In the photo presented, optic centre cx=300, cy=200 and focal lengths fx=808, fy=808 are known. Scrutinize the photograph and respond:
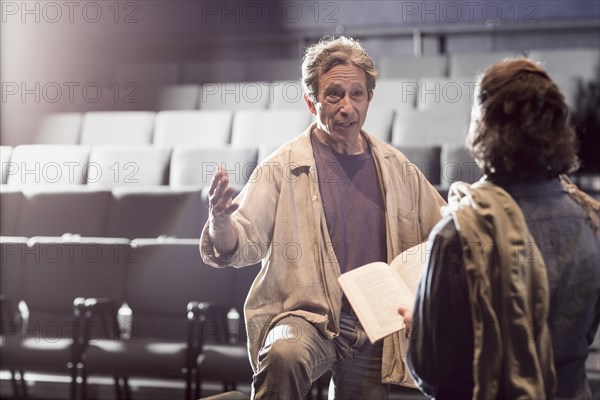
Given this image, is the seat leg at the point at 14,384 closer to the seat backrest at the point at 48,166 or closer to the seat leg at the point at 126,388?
the seat leg at the point at 126,388

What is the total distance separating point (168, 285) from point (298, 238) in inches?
31.8

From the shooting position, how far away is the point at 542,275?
2.49ft

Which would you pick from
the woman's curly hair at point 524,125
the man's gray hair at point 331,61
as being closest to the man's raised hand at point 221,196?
the man's gray hair at point 331,61

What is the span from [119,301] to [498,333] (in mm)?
1372

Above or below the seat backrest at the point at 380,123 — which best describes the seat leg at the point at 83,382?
below

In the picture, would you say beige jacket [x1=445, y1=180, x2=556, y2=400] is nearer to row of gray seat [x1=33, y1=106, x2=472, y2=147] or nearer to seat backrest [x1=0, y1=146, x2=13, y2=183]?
row of gray seat [x1=33, y1=106, x2=472, y2=147]

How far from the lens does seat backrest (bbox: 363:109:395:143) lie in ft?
8.24

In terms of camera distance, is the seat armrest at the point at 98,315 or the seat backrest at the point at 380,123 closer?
the seat armrest at the point at 98,315

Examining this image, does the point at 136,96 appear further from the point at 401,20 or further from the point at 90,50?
the point at 401,20

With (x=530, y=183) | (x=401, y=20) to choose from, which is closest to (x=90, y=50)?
(x=401, y=20)

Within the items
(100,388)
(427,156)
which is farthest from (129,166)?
(427,156)

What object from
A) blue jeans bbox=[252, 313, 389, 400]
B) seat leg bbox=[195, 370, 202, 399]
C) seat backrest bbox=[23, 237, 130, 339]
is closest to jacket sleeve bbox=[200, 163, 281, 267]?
blue jeans bbox=[252, 313, 389, 400]

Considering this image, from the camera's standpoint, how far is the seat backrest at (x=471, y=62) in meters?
2.85

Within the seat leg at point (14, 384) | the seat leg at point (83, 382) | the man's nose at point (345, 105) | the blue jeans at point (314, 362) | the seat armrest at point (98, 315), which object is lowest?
the seat leg at point (14, 384)
